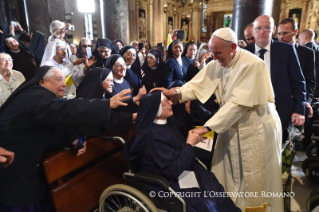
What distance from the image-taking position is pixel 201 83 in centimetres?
249

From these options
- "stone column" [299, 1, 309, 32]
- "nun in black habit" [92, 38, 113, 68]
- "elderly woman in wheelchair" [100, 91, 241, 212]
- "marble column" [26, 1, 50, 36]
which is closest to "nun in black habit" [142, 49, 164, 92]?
"nun in black habit" [92, 38, 113, 68]

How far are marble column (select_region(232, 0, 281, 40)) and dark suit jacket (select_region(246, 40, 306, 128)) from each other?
7.99ft

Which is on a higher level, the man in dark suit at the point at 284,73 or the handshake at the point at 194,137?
the man in dark suit at the point at 284,73

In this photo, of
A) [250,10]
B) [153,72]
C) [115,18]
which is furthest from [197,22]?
[153,72]

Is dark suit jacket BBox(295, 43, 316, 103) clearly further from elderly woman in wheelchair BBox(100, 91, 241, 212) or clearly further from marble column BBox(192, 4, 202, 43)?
marble column BBox(192, 4, 202, 43)

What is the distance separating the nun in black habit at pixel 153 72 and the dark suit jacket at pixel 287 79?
235 cm

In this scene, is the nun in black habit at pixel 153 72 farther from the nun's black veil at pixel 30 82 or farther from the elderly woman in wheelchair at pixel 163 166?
the nun's black veil at pixel 30 82

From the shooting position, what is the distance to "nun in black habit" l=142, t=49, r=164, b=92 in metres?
4.52

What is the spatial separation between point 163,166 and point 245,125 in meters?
0.96

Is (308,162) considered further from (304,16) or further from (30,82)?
(304,16)

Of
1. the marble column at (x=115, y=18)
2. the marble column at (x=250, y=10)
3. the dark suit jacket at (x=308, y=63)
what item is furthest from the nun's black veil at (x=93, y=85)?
the marble column at (x=115, y=18)

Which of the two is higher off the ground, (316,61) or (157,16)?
(157,16)

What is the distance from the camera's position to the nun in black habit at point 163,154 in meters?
1.87

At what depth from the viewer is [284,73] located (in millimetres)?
2539
